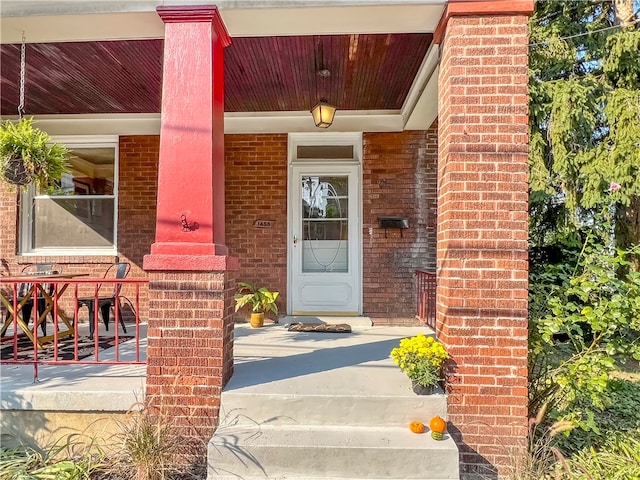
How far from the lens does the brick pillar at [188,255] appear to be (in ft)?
9.04

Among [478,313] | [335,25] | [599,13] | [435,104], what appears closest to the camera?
[478,313]

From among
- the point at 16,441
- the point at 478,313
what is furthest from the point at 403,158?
the point at 16,441

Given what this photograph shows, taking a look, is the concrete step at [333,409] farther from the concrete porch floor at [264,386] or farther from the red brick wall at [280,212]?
the red brick wall at [280,212]

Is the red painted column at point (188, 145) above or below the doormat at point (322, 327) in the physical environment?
above

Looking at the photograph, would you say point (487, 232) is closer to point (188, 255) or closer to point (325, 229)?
point (188, 255)

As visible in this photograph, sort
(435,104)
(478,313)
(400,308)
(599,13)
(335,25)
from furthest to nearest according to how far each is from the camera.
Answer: (599,13) < (400,308) < (435,104) < (335,25) < (478,313)

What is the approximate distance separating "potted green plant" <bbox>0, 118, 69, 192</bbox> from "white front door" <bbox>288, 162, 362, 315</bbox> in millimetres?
2917

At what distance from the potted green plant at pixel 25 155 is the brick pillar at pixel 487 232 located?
3.06 metres

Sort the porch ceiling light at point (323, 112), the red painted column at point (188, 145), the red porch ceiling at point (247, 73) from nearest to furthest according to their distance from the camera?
1. the red painted column at point (188, 145)
2. the red porch ceiling at point (247, 73)
3. the porch ceiling light at point (323, 112)

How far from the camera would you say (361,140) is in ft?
17.9

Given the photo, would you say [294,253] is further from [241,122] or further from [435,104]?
[435,104]

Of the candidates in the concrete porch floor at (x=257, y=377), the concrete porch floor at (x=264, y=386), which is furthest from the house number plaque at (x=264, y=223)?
the concrete porch floor at (x=264, y=386)

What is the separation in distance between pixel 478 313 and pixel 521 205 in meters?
0.79

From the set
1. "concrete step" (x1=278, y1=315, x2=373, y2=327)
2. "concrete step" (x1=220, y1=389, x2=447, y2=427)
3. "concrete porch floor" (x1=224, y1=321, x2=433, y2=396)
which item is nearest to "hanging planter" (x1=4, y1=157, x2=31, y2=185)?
"concrete porch floor" (x1=224, y1=321, x2=433, y2=396)
